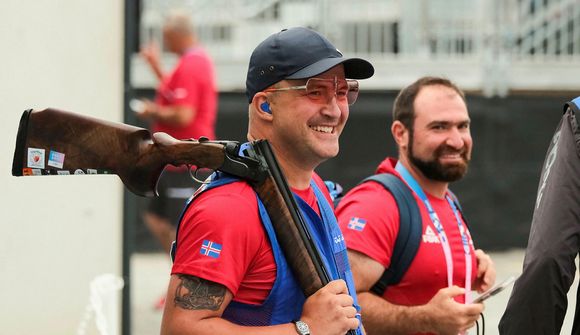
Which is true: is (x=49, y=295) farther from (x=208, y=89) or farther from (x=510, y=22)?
(x=510, y=22)

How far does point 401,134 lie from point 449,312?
0.95 meters

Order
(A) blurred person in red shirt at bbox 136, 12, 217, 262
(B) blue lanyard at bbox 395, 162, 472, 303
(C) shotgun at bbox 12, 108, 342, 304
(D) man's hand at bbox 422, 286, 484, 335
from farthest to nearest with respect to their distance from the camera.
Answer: (A) blurred person in red shirt at bbox 136, 12, 217, 262 → (B) blue lanyard at bbox 395, 162, 472, 303 → (D) man's hand at bbox 422, 286, 484, 335 → (C) shotgun at bbox 12, 108, 342, 304

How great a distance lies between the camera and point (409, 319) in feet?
13.4

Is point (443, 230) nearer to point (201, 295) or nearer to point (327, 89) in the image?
point (327, 89)

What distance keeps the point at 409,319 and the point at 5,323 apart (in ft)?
7.71

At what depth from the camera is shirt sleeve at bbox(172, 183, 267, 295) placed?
279 centimetres

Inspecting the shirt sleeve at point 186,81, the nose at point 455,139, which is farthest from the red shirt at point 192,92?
the nose at point 455,139

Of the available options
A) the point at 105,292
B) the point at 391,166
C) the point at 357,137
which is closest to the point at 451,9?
the point at 357,137

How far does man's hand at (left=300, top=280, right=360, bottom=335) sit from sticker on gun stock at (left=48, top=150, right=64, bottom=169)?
76cm

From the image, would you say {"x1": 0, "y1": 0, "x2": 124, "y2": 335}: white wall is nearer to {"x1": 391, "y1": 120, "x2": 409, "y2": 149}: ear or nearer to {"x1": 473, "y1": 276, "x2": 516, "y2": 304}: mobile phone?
{"x1": 391, "y1": 120, "x2": 409, "y2": 149}: ear

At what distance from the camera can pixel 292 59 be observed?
10.2 feet

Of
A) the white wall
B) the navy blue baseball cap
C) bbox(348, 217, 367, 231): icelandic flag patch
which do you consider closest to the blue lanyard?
bbox(348, 217, 367, 231): icelandic flag patch

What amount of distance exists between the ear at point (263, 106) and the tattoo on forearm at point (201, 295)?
58cm

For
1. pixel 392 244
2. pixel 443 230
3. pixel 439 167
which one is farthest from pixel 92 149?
pixel 439 167
